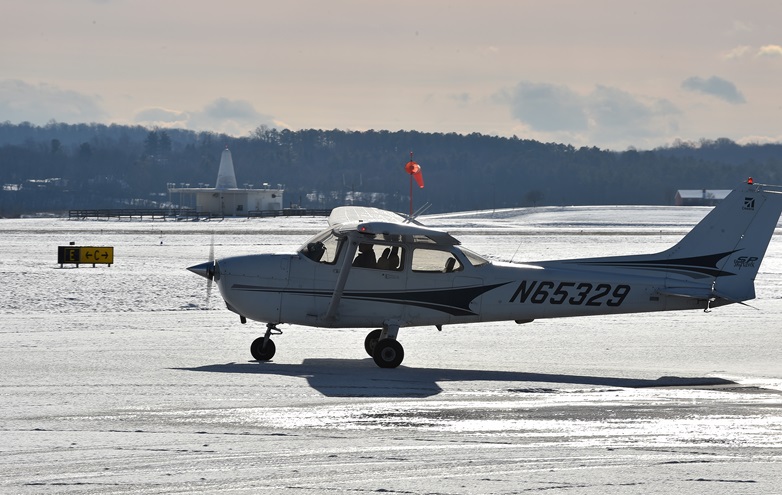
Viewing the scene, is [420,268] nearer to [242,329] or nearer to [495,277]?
[495,277]

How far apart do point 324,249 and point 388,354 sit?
1677 millimetres

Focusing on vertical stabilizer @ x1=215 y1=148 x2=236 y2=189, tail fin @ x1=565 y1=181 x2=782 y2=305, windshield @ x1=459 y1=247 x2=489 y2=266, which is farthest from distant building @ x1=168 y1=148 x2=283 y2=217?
tail fin @ x1=565 y1=181 x2=782 y2=305

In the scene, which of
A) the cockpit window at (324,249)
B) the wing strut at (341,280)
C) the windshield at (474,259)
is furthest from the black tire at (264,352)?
the windshield at (474,259)

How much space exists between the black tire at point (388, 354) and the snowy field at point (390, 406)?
173mm

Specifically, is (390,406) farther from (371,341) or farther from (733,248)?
(733,248)

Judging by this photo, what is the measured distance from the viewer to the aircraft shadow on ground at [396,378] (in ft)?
39.1

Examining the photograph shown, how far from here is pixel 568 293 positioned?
13.9 metres

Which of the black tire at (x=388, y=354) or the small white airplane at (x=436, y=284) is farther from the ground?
the small white airplane at (x=436, y=284)

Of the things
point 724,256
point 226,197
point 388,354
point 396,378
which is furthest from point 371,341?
point 226,197

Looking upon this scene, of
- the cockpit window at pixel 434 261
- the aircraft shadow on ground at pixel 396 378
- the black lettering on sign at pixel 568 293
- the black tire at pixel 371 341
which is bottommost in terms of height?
the aircraft shadow on ground at pixel 396 378

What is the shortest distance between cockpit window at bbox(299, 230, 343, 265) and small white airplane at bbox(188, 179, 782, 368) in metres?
0.01

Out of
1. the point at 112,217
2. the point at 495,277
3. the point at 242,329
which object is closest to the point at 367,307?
the point at 495,277

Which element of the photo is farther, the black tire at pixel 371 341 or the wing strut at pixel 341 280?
the black tire at pixel 371 341

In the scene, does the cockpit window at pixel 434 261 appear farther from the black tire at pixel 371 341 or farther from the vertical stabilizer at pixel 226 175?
the vertical stabilizer at pixel 226 175
